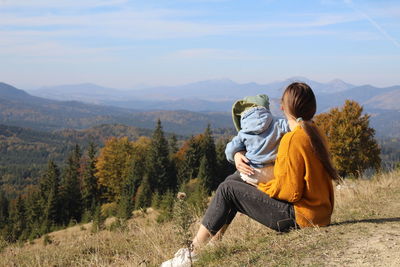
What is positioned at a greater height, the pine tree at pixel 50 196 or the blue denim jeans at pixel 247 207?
the blue denim jeans at pixel 247 207

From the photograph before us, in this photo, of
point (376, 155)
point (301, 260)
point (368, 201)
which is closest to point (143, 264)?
point (301, 260)

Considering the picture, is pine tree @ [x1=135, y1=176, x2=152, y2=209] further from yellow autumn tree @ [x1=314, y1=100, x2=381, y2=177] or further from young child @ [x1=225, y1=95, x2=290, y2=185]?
young child @ [x1=225, y1=95, x2=290, y2=185]

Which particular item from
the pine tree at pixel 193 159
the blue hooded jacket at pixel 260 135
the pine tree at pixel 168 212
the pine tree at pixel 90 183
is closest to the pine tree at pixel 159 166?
the pine tree at pixel 193 159

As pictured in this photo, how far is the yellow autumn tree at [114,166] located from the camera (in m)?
55.1

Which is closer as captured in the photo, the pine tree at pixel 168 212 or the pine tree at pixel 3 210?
the pine tree at pixel 168 212

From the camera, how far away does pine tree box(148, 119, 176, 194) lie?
51.7 m

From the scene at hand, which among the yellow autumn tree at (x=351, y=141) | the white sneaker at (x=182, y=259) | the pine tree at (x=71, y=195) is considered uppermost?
the white sneaker at (x=182, y=259)

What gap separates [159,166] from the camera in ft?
173

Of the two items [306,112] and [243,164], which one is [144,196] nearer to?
[243,164]

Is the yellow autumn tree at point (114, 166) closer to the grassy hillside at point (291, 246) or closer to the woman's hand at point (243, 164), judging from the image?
the grassy hillside at point (291, 246)

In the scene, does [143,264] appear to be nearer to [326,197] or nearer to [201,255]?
[201,255]

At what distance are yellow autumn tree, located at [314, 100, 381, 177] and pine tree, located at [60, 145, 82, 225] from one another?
33.3 meters

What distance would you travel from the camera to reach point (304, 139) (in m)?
4.09

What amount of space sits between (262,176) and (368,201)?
347 cm
